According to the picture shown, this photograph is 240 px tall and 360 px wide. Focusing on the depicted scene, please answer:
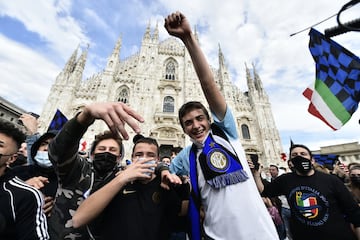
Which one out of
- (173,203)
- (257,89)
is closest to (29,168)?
(173,203)

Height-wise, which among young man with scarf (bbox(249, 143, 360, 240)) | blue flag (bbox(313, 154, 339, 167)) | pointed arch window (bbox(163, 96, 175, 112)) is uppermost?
pointed arch window (bbox(163, 96, 175, 112))

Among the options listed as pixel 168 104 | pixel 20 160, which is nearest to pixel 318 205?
pixel 20 160

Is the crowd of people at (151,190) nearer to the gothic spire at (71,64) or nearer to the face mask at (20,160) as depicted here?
the face mask at (20,160)

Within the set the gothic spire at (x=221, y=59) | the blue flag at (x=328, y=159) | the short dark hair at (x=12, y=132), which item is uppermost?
the gothic spire at (x=221, y=59)

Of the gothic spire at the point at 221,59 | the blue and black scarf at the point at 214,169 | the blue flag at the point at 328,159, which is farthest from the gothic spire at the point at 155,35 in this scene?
the blue and black scarf at the point at 214,169

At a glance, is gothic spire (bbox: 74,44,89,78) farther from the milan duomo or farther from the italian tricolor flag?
the italian tricolor flag

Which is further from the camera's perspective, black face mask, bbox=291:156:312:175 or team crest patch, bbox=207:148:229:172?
black face mask, bbox=291:156:312:175

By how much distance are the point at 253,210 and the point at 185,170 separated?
71 centimetres

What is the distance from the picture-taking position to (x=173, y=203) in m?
1.26

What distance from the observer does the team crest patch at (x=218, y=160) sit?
117 centimetres

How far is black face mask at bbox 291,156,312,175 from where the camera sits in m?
2.00

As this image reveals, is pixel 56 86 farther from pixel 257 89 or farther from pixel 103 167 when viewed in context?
pixel 257 89

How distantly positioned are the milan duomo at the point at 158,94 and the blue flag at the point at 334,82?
1093 cm

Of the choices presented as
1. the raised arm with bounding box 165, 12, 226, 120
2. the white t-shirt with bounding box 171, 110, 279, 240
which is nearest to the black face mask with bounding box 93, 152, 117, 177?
the white t-shirt with bounding box 171, 110, 279, 240
